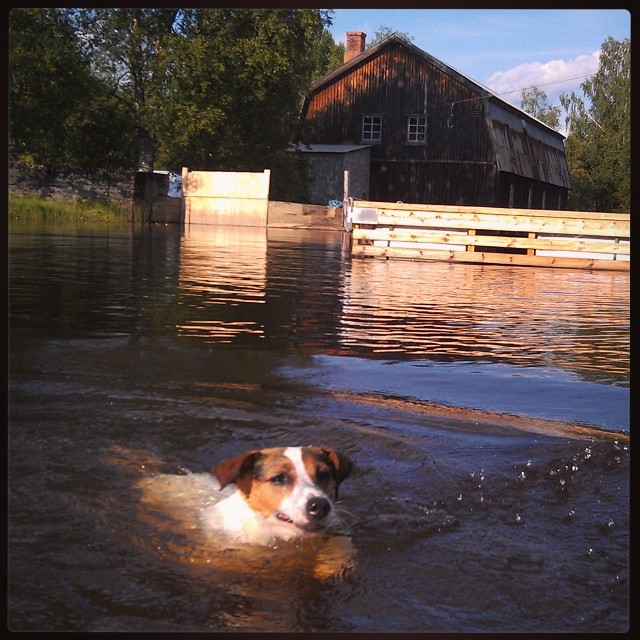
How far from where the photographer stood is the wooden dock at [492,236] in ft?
57.1

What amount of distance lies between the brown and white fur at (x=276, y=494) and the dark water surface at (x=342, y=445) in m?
0.14

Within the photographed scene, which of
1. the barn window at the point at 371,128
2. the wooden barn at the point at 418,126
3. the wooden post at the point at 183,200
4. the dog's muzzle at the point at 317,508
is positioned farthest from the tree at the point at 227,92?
the dog's muzzle at the point at 317,508

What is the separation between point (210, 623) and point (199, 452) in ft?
7.12

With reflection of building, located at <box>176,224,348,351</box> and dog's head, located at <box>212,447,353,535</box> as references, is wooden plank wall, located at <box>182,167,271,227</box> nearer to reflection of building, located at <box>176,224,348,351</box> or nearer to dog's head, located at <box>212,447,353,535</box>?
reflection of building, located at <box>176,224,348,351</box>

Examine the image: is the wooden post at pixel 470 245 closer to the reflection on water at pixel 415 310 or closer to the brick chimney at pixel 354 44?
the reflection on water at pixel 415 310

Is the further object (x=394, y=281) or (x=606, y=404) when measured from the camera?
(x=394, y=281)

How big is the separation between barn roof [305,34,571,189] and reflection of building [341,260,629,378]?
957 inches

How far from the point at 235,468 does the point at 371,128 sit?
38.7 metres

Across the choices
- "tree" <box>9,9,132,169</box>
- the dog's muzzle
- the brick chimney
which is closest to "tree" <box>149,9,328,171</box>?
"tree" <box>9,9,132,169</box>

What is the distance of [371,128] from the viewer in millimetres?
40875

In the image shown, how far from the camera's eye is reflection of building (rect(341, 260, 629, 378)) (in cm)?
745

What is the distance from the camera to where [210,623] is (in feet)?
7.52
